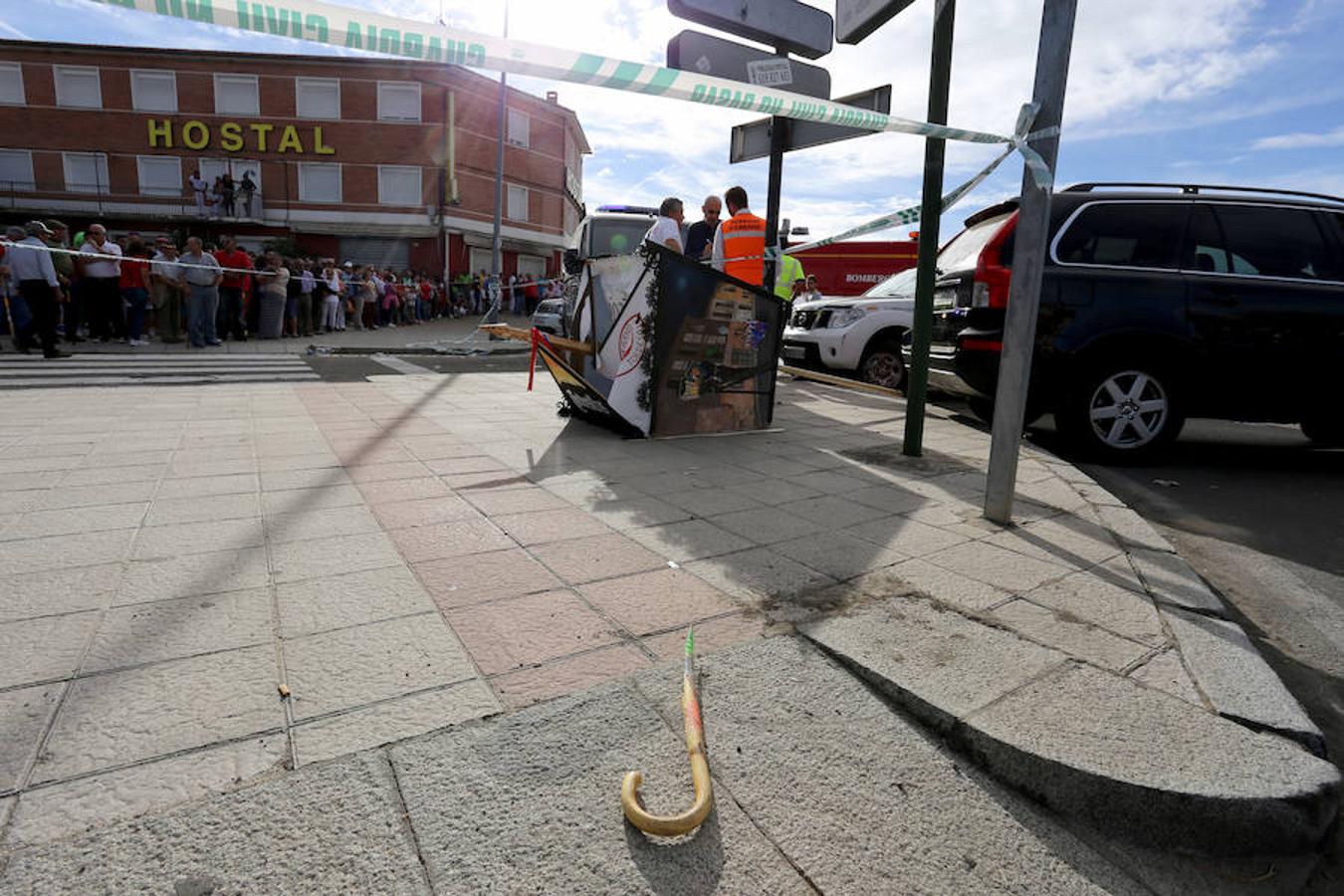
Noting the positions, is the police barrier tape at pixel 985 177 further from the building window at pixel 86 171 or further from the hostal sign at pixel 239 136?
the building window at pixel 86 171

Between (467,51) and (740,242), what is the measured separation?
4.32 meters

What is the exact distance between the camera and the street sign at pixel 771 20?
197 inches

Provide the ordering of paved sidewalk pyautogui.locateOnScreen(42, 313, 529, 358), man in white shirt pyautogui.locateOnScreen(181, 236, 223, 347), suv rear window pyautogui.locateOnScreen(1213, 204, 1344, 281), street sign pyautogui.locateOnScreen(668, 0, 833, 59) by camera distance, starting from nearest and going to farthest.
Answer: street sign pyautogui.locateOnScreen(668, 0, 833, 59) < suv rear window pyautogui.locateOnScreen(1213, 204, 1344, 281) < paved sidewalk pyautogui.locateOnScreen(42, 313, 529, 358) < man in white shirt pyautogui.locateOnScreen(181, 236, 223, 347)

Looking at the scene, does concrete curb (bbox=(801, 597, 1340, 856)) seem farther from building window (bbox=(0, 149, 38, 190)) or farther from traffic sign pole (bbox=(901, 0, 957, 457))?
building window (bbox=(0, 149, 38, 190))

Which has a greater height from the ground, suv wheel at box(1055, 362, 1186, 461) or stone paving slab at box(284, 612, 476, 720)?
suv wheel at box(1055, 362, 1186, 461)

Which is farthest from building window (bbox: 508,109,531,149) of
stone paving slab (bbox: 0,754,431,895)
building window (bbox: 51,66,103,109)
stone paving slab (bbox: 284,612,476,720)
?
stone paving slab (bbox: 0,754,431,895)

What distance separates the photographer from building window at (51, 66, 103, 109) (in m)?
30.9

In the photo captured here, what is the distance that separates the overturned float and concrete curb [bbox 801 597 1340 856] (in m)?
3.31

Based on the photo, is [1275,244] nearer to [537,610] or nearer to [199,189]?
[537,610]

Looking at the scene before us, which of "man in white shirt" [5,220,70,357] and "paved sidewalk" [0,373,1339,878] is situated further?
"man in white shirt" [5,220,70,357]

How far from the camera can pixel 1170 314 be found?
16.9 ft

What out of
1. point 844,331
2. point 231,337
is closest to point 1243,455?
point 844,331

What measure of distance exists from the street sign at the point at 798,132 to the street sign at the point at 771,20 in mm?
515

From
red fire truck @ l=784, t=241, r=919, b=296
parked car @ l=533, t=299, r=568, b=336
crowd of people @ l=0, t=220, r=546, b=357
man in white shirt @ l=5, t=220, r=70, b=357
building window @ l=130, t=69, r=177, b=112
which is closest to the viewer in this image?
man in white shirt @ l=5, t=220, r=70, b=357
